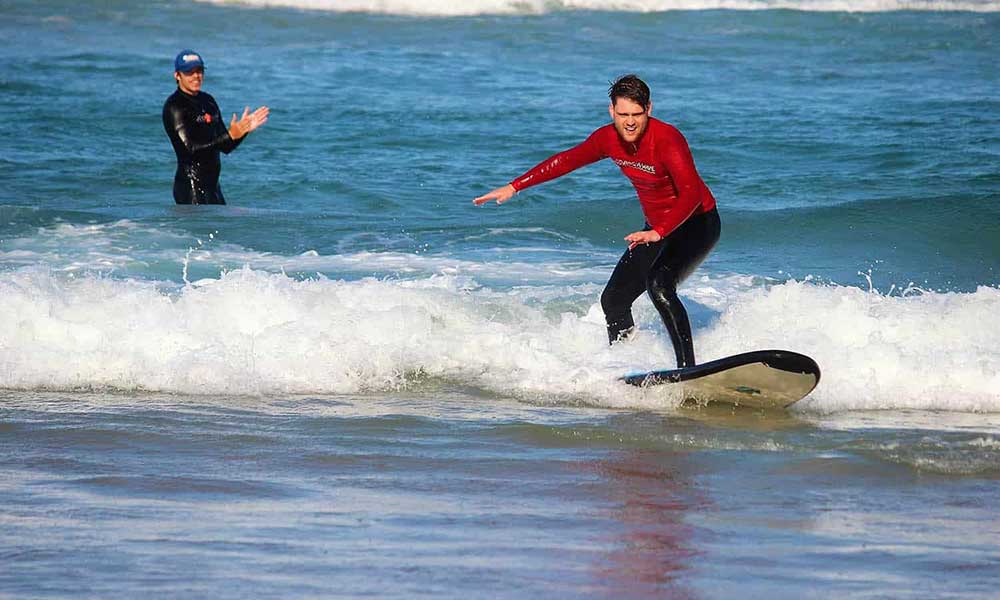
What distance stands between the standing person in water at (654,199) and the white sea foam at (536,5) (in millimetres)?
22846

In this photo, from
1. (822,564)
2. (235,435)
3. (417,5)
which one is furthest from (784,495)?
(417,5)

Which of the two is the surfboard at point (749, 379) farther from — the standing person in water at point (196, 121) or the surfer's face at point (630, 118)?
the standing person in water at point (196, 121)

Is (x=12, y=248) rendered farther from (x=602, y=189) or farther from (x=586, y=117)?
(x=586, y=117)

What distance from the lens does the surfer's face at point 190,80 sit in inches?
380

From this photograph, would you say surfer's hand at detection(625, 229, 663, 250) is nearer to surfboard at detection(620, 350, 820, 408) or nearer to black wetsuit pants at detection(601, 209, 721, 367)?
black wetsuit pants at detection(601, 209, 721, 367)

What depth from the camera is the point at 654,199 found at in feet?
20.9

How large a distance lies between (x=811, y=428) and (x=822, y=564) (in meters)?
2.06

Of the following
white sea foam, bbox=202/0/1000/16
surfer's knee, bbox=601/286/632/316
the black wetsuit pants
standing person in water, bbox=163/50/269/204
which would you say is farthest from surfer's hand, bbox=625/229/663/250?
white sea foam, bbox=202/0/1000/16

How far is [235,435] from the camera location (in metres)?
5.80

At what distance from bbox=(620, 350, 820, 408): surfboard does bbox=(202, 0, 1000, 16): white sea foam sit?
2330 centimetres

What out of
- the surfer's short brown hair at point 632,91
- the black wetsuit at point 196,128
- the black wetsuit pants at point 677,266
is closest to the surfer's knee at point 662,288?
the black wetsuit pants at point 677,266

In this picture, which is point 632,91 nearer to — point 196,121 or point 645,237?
point 645,237

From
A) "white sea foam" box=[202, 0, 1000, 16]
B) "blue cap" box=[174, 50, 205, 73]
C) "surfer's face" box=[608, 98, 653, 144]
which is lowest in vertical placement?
"surfer's face" box=[608, 98, 653, 144]

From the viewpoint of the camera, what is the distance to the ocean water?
13.7 ft
